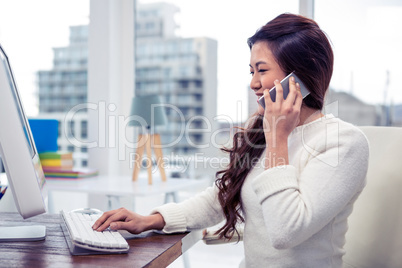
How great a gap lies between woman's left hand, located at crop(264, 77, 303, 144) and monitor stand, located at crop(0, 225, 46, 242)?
22.9 inches

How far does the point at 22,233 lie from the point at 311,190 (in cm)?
67

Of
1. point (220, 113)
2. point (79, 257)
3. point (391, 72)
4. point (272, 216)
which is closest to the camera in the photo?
point (79, 257)

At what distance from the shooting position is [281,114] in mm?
1035

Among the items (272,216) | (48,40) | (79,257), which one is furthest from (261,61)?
(48,40)

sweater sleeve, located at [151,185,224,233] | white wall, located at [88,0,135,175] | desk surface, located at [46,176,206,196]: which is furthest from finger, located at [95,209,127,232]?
white wall, located at [88,0,135,175]

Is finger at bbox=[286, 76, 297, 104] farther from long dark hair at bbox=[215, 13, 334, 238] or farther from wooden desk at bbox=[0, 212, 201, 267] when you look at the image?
wooden desk at bbox=[0, 212, 201, 267]

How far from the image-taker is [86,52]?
9.72ft

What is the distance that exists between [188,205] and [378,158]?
1.86 ft

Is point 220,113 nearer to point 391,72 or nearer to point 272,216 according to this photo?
point 391,72

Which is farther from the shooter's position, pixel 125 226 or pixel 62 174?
pixel 62 174

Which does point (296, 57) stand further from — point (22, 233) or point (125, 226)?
point (22, 233)

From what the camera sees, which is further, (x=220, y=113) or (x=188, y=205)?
(x=220, y=113)

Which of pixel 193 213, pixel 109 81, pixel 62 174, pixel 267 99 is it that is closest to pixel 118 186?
pixel 62 174

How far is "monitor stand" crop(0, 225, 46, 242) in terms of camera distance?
3.07 feet
